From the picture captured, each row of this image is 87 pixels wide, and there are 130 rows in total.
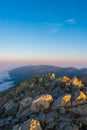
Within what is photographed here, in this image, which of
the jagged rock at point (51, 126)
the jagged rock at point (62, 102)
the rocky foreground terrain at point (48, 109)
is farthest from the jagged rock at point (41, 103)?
the jagged rock at point (51, 126)

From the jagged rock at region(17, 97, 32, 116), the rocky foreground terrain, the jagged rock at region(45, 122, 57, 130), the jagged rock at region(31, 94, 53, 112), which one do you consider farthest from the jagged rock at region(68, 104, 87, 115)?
the jagged rock at region(17, 97, 32, 116)

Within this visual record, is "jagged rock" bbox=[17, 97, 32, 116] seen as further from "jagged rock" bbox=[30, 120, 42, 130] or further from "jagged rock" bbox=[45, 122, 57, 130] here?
"jagged rock" bbox=[30, 120, 42, 130]

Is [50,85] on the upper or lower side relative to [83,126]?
upper

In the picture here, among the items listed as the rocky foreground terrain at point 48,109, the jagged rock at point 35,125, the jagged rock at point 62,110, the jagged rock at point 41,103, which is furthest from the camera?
the jagged rock at point 41,103

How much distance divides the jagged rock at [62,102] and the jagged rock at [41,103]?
129cm

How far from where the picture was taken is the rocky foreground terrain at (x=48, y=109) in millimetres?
36562

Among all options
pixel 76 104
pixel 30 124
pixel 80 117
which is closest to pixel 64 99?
pixel 76 104

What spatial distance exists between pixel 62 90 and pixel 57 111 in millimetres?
9783

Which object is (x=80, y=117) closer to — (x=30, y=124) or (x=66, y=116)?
(x=66, y=116)

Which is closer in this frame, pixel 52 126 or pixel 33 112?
pixel 52 126

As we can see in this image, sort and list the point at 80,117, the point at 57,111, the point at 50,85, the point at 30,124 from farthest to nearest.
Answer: the point at 50,85, the point at 57,111, the point at 80,117, the point at 30,124

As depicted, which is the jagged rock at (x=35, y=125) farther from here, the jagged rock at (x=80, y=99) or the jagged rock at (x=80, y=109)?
the jagged rock at (x=80, y=99)

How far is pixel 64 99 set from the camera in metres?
43.9

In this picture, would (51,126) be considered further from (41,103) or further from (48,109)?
(41,103)
